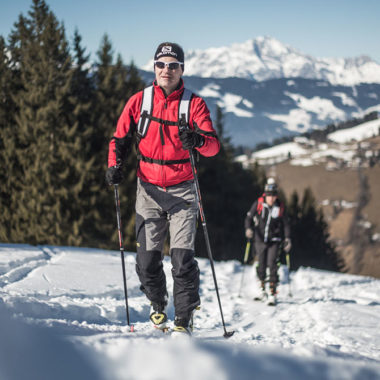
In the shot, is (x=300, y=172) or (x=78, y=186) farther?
(x=300, y=172)

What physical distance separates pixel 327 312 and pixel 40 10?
3148 cm

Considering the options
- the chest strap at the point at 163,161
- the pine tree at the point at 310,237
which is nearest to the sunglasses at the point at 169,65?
the chest strap at the point at 163,161

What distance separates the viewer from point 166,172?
4062 mm

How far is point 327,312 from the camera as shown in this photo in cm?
658

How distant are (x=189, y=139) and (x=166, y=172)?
0.52 meters

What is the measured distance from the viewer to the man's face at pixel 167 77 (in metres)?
3.98

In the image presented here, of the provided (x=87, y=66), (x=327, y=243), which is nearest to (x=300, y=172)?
(x=327, y=243)

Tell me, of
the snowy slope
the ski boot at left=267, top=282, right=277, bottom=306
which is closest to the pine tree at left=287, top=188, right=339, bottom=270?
the ski boot at left=267, top=282, right=277, bottom=306

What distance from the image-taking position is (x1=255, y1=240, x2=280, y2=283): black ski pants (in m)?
8.45

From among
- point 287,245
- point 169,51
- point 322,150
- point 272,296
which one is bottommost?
point 272,296

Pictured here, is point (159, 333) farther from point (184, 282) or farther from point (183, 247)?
point (183, 247)

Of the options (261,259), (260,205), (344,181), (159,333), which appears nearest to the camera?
(159,333)

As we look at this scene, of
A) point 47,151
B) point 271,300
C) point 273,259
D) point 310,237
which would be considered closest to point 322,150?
point 310,237

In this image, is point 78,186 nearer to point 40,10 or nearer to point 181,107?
point 40,10
